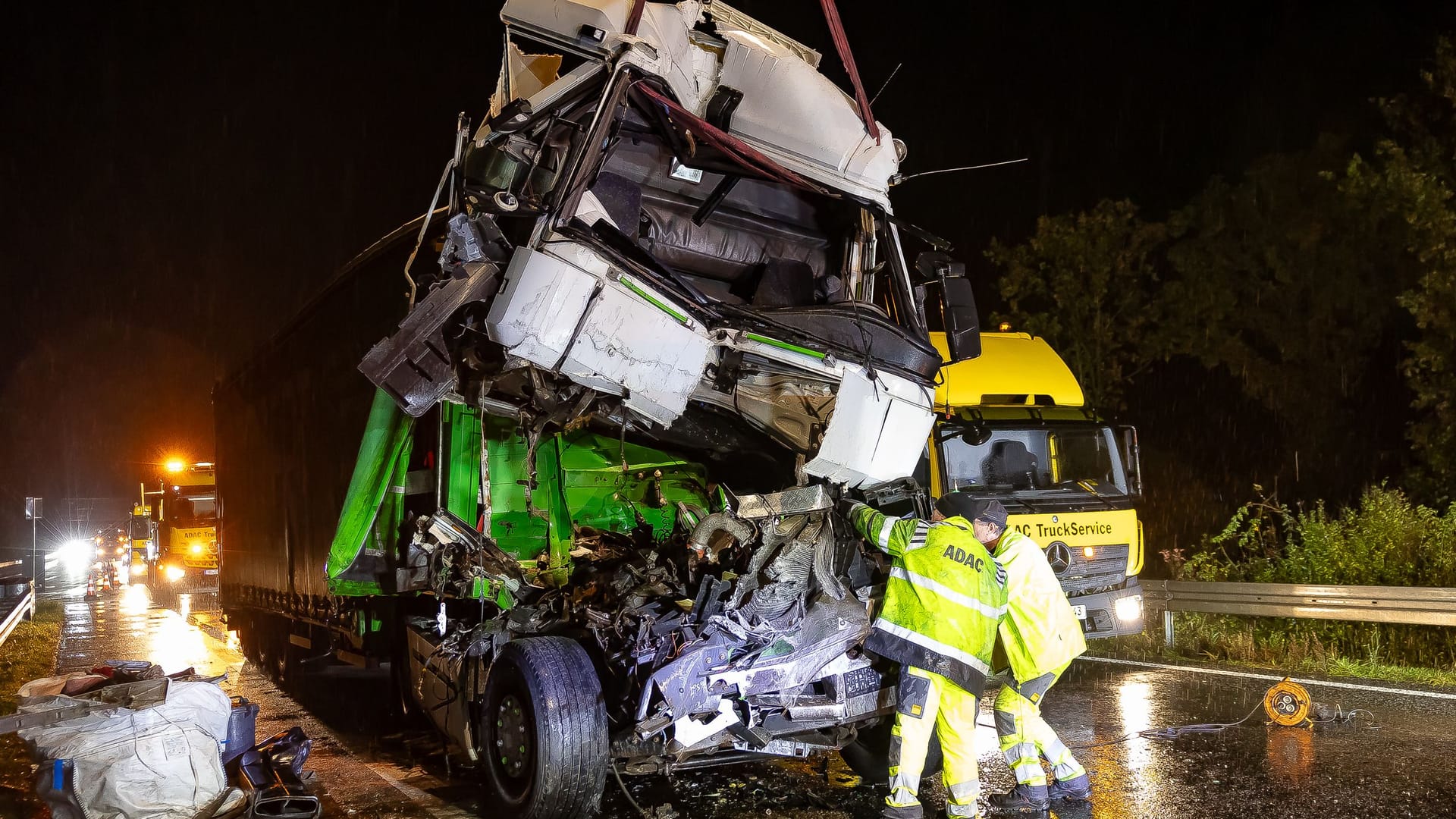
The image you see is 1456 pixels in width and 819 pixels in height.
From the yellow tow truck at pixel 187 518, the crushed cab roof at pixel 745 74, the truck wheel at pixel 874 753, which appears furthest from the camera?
the yellow tow truck at pixel 187 518

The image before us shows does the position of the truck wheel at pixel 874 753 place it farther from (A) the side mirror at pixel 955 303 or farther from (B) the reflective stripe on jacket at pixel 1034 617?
(A) the side mirror at pixel 955 303

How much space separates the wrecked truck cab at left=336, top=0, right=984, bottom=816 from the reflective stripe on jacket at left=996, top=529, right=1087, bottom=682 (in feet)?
2.06

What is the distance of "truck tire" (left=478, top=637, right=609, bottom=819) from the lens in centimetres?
455

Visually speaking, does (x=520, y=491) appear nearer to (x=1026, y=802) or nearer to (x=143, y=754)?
(x=143, y=754)

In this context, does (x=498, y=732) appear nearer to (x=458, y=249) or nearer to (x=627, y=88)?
(x=458, y=249)

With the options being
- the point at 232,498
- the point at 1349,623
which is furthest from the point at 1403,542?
the point at 232,498

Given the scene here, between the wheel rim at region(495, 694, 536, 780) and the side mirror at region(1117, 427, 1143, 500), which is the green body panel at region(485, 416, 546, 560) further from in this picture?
the side mirror at region(1117, 427, 1143, 500)

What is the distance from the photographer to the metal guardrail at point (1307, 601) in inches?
305

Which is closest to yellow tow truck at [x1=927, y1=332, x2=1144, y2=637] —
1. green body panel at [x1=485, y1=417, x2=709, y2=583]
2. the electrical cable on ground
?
the electrical cable on ground

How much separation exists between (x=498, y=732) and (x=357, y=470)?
199 cm

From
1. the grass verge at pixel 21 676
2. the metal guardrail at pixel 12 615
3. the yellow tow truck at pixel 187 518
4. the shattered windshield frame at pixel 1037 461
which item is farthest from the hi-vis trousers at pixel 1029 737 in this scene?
the yellow tow truck at pixel 187 518

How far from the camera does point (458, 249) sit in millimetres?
4547

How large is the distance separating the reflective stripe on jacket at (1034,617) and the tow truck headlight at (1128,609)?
11.2 feet

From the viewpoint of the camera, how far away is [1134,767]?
5.41 m
